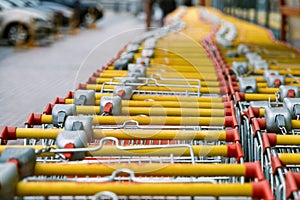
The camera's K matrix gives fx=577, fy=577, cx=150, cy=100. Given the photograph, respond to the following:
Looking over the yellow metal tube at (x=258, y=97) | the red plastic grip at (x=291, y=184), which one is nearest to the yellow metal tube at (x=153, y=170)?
the red plastic grip at (x=291, y=184)

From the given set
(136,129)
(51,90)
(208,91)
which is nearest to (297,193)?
(136,129)

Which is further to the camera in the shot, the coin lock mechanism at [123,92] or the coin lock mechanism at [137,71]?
the coin lock mechanism at [137,71]

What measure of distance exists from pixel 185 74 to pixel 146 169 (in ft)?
10.7

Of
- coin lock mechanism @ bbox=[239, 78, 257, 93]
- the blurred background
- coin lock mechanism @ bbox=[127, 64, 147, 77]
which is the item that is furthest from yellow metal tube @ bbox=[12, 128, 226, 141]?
the blurred background

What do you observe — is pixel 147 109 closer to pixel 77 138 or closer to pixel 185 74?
pixel 77 138

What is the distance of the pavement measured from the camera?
703 centimetres

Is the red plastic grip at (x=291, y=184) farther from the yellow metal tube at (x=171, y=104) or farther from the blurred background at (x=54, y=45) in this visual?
the blurred background at (x=54, y=45)

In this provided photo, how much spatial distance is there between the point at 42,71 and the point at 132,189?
8.27 meters

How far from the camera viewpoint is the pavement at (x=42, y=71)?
277 inches

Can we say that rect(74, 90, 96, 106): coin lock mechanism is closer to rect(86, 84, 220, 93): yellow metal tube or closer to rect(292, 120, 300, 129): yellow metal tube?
rect(86, 84, 220, 93): yellow metal tube

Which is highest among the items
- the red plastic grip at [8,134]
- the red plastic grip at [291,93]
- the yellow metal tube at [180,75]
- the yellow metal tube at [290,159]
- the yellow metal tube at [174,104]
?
the yellow metal tube at [180,75]

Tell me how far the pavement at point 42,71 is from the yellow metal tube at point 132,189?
10.7 ft

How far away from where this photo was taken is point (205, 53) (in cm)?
768

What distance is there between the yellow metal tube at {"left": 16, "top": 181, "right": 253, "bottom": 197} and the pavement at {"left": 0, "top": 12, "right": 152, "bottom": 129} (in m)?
3.26
